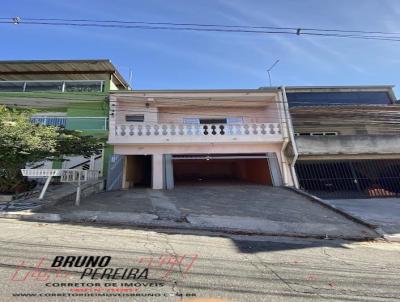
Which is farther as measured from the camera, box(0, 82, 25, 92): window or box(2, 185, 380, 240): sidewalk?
box(0, 82, 25, 92): window

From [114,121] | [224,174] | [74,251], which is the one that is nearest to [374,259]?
[74,251]

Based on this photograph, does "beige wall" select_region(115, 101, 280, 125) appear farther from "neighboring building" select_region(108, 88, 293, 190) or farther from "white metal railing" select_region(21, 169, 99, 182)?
"white metal railing" select_region(21, 169, 99, 182)

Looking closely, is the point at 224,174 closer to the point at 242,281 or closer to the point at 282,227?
the point at 282,227

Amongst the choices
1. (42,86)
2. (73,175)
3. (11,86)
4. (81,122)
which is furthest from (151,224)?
(11,86)

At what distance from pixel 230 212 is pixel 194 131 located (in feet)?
20.3

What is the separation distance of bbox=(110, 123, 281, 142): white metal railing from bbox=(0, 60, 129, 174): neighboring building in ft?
4.75

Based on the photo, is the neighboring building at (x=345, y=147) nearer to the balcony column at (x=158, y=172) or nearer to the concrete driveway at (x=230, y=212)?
the concrete driveway at (x=230, y=212)

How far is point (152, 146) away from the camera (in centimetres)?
1342

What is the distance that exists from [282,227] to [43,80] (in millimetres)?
16566

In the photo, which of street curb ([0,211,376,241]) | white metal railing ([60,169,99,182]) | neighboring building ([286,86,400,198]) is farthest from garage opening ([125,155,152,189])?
neighboring building ([286,86,400,198])

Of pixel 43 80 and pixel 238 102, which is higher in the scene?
pixel 43 80

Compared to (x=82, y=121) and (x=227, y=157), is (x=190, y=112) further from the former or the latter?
(x=82, y=121)

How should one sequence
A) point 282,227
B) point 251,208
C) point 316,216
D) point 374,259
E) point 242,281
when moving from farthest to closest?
point 251,208 < point 316,216 < point 282,227 < point 374,259 < point 242,281

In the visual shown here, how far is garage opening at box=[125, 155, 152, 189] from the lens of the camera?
1419 centimetres
